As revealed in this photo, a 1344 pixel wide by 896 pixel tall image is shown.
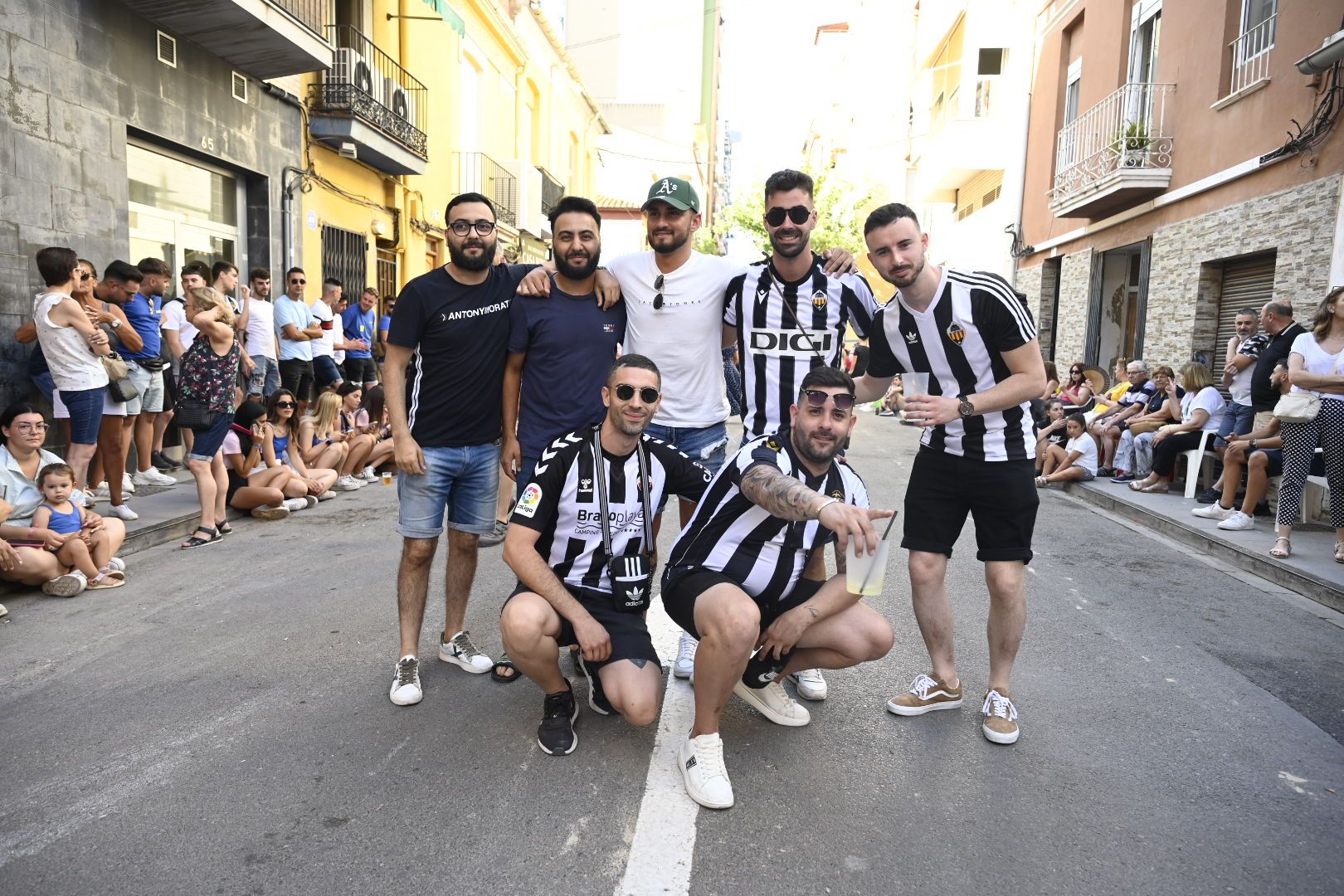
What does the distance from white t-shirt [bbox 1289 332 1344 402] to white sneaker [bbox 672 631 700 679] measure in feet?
18.9

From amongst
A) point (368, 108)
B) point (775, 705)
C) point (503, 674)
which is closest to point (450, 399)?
point (503, 674)

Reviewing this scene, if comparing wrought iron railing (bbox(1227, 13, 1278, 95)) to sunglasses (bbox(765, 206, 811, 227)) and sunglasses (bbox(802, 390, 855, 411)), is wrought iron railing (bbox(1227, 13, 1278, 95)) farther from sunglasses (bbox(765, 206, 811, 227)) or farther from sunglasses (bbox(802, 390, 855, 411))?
sunglasses (bbox(802, 390, 855, 411))

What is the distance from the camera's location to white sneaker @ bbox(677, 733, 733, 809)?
306cm

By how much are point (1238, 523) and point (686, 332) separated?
21.5 feet

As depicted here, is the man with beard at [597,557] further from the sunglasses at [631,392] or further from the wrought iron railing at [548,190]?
the wrought iron railing at [548,190]

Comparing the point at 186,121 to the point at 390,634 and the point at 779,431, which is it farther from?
the point at 779,431

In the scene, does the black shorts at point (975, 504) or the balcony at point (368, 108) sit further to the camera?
the balcony at point (368, 108)

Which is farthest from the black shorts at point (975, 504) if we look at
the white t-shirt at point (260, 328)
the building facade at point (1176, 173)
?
the building facade at point (1176, 173)

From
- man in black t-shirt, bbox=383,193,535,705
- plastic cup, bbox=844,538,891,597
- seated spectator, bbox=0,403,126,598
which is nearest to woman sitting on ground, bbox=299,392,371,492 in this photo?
seated spectator, bbox=0,403,126,598

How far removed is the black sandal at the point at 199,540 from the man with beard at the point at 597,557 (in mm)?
4444

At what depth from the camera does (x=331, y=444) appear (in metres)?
9.80

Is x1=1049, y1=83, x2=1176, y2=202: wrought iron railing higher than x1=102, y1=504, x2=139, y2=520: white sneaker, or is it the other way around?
x1=1049, y1=83, x2=1176, y2=202: wrought iron railing

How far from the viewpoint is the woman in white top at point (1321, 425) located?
704 centimetres

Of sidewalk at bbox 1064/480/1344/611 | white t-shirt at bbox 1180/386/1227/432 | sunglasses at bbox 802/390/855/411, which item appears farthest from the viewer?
white t-shirt at bbox 1180/386/1227/432
